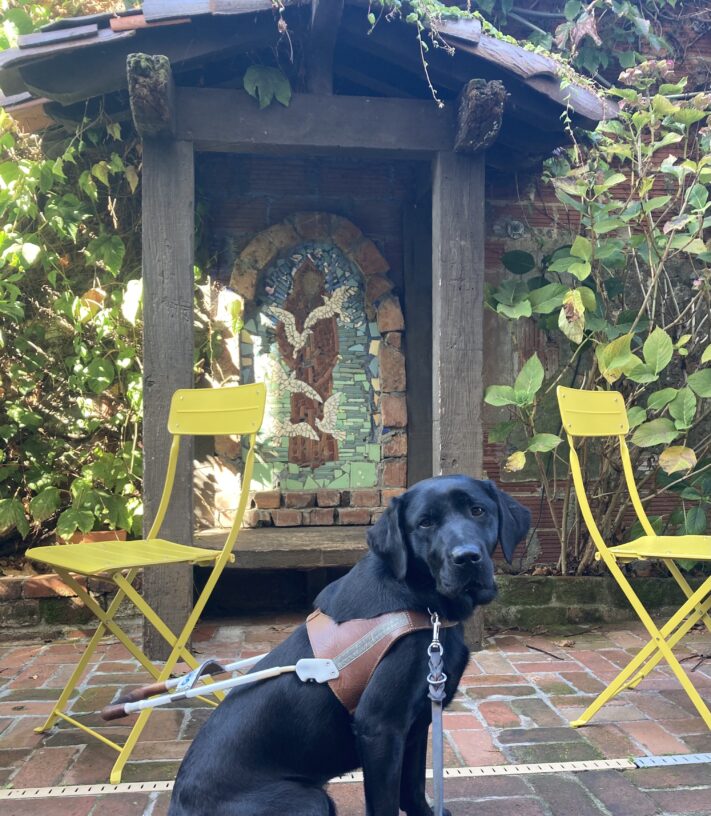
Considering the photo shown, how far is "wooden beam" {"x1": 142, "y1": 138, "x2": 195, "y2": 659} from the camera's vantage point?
3.71 metres

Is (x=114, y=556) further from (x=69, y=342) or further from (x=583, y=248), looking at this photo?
(x=583, y=248)

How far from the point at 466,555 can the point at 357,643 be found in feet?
1.10

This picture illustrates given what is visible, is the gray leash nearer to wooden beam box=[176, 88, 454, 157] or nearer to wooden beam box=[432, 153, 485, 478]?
wooden beam box=[432, 153, 485, 478]

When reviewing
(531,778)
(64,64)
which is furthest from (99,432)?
(531,778)

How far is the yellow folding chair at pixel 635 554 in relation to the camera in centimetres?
280

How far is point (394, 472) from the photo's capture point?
504 centimetres

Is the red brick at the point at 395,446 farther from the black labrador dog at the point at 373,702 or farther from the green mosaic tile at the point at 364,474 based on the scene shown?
the black labrador dog at the point at 373,702

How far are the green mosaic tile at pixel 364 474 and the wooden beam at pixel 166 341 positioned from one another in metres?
1.50

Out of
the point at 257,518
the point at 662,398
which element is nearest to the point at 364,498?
the point at 257,518

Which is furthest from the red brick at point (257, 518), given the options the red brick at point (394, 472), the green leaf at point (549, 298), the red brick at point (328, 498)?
the green leaf at point (549, 298)

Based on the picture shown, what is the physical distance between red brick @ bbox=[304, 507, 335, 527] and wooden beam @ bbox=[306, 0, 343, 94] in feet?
8.17

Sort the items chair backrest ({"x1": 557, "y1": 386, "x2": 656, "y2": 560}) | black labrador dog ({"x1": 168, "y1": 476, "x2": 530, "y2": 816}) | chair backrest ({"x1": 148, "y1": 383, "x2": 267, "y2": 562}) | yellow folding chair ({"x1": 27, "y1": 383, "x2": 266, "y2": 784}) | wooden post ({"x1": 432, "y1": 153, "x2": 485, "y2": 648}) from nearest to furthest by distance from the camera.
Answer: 1. black labrador dog ({"x1": 168, "y1": 476, "x2": 530, "y2": 816})
2. yellow folding chair ({"x1": 27, "y1": 383, "x2": 266, "y2": 784})
3. chair backrest ({"x1": 148, "y1": 383, "x2": 267, "y2": 562})
4. chair backrest ({"x1": 557, "y1": 386, "x2": 656, "y2": 560})
5. wooden post ({"x1": 432, "y1": 153, "x2": 485, "y2": 648})

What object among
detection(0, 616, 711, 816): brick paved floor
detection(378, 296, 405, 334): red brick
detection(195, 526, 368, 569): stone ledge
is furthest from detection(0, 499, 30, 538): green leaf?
detection(378, 296, 405, 334): red brick

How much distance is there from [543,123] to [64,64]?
7.74 ft
